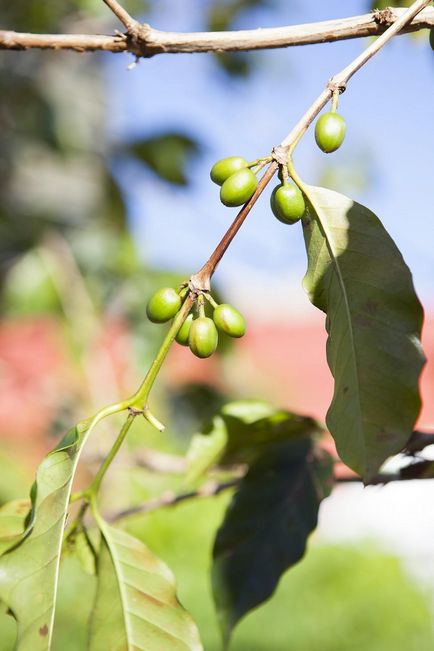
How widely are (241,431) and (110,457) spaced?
297 millimetres

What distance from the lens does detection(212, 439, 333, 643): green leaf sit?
2.66ft

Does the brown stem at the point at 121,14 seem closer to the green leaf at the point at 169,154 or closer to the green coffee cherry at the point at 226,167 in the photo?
the green coffee cherry at the point at 226,167

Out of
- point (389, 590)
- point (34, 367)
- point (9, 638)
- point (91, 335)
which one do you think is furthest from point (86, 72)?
point (389, 590)

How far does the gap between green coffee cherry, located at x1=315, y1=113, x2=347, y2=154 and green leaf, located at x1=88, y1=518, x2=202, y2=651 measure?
0.35 m

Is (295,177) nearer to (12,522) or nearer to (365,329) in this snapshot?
(365,329)

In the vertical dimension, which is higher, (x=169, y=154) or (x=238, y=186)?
(x=169, y=154)

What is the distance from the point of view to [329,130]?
23.3 inches

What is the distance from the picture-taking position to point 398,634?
11.7 ft

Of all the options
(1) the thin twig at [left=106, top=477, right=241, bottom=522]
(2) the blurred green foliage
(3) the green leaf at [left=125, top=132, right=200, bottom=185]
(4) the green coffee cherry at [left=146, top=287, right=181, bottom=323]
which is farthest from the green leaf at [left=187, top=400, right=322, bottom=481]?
(2) the blurred green foliage

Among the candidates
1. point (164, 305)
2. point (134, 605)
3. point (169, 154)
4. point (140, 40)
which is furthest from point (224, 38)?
point (169, 154)

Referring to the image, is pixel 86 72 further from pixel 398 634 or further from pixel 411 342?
pixel 411 342

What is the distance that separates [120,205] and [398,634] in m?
2.23

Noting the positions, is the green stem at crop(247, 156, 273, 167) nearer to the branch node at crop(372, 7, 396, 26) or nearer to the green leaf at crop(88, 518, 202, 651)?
the branch node at crop(372, 7, 396, 26)

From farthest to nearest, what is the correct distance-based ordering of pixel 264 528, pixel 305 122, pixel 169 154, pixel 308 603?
pixel 308 603
pixel 169 154
pixel 264 528
pixel 305 122
